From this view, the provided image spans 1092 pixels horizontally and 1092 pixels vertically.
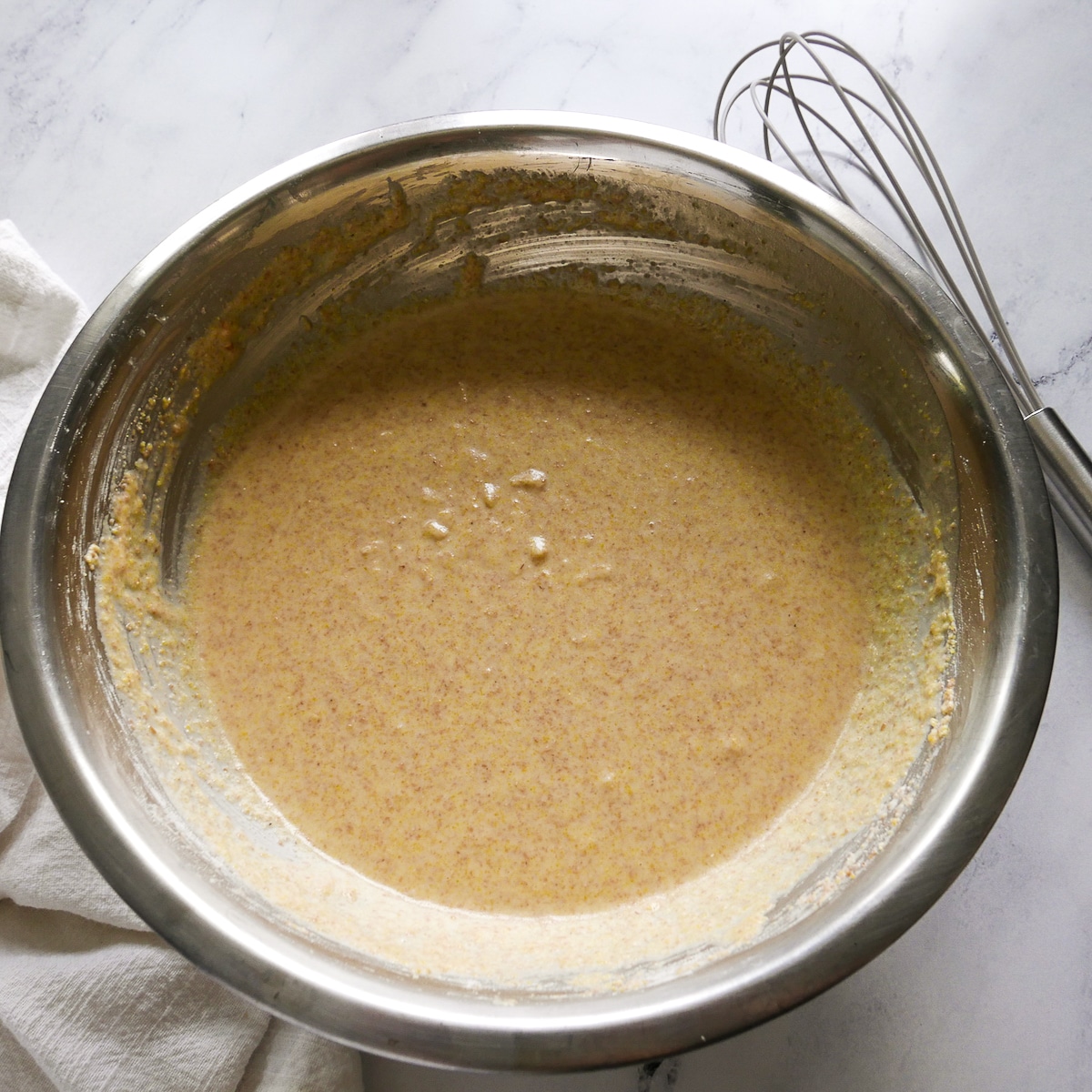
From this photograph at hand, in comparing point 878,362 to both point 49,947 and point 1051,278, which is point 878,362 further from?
point 49,947

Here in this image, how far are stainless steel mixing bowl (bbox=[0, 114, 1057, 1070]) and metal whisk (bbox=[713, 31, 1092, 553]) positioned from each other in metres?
0.20

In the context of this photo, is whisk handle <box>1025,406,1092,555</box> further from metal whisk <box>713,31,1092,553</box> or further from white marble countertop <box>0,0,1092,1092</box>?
white marble countertop <box>0,0,1092,1092</box>

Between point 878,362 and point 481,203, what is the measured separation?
2.31ft

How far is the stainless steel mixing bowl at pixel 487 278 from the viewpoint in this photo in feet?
3.75

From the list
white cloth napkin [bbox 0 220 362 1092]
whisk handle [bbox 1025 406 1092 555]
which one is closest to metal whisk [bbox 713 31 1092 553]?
whisk handle [bbox 1025 406 1092 555]

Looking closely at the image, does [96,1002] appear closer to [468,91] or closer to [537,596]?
[537,596]

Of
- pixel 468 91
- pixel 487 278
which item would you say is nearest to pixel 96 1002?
pixel 487 278

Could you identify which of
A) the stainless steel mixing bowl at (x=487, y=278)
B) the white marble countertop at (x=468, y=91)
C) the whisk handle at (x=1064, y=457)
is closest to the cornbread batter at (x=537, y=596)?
the stainless steel mixing bowl at (x=487, y=278)

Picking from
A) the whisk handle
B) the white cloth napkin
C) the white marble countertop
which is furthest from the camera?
the white marble countertop

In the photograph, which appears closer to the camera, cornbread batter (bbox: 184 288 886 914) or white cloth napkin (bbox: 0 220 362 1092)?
white cloth napkin (bbox: 0 220 362 1092)

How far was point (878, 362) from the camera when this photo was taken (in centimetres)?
156

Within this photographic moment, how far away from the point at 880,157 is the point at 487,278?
703mm

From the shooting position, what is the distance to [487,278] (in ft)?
5.80

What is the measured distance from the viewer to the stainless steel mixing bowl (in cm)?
114
